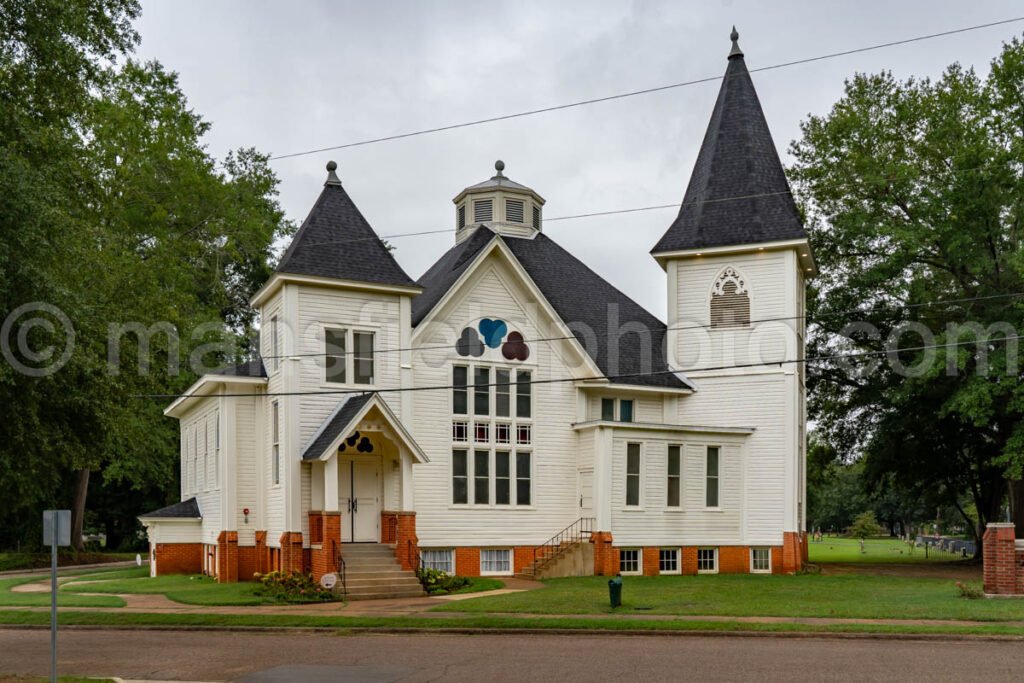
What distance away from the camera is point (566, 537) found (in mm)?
33125

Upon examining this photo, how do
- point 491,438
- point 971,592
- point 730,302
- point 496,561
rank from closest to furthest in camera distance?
point 971,592 < point 496,561 < point 491,438 < point 730,302

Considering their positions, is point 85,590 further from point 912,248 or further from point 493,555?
point 912,248

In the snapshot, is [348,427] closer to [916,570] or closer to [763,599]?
[763,599]

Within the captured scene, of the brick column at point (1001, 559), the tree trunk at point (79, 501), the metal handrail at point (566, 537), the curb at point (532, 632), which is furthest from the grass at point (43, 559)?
the brick column at point (1001, 559)

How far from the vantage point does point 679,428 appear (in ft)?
110

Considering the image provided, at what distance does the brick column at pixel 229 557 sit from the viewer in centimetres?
3012

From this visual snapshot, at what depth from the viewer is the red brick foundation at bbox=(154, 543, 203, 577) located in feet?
112

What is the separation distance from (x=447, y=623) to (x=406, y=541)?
25.1 feet

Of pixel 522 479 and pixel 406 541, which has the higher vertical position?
pixel 522 479

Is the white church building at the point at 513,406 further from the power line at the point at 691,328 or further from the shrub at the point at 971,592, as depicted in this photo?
the shrub at the point at 971,592

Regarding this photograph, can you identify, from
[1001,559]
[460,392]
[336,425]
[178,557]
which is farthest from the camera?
[178,557]

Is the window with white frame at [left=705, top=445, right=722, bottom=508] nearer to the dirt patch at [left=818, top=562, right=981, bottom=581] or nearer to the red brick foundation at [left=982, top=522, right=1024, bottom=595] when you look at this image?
the dirt patch at [left=818, top=562, right=981, bottom=581]

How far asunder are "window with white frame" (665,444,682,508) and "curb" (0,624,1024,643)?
1380 centimetres

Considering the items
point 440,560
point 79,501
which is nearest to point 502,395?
point 440,560
